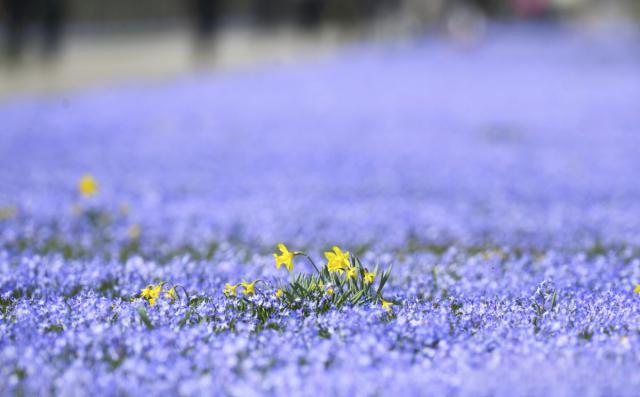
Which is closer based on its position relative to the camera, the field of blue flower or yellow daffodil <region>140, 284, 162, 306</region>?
the field of blue flower

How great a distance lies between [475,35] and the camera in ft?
145

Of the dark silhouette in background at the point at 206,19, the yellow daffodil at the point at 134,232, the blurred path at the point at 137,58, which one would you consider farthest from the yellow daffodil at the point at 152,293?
the dark silhouette in background at the point at 206,19

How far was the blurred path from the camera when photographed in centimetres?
2239

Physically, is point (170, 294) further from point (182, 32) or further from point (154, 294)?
point (182, 32)

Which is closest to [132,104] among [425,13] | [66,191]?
[66,191]

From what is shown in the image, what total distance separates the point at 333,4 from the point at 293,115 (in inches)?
1331

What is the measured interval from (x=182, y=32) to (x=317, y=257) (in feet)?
106

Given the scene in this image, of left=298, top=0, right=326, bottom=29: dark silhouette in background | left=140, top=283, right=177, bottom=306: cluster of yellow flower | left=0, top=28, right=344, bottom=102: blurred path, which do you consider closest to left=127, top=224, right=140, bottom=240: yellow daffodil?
left=140, top=283, right=177, bottom=306: cluster of yellow flower

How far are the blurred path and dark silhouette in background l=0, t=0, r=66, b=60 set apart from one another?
0.42 metres

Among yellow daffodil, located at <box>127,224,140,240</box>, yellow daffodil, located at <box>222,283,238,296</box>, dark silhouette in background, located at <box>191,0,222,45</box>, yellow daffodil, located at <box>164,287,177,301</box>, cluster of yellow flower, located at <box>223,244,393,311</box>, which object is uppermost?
cluster of yellow flower, located at <box>223,244,393,311</box>

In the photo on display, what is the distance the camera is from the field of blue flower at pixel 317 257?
3334 millimetres

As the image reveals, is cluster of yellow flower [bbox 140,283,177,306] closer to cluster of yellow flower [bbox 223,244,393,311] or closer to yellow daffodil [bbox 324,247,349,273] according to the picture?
cluster of yellow flower [bbox 223,244,393,311]

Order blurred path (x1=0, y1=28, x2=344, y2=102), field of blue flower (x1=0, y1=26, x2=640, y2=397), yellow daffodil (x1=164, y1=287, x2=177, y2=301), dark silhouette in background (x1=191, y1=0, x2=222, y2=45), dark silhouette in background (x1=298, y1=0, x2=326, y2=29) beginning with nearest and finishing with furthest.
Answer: field of blue flower (x1=0, y1=26, x2=640, y2=397)
yellow daffodil (x1=164, y1=287, x2=177, y2=301)
blurred path (x1=0, y1=28, x2=344, y2=102)
dark silhouette in background (x1=191, y1=0, x2=222, y2=45)
dark silhouette in background (x1=298, y1=0, x2=326, y2=29)

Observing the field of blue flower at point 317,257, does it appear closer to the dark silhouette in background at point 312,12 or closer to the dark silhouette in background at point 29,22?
the dark silhouette in background at point 29,22
